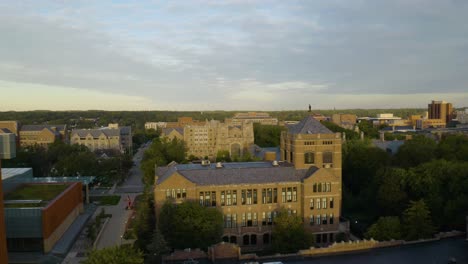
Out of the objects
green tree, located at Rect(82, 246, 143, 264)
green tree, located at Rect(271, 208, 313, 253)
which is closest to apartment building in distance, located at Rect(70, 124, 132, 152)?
green tree, located at Rect(271, 208, 313, 253)

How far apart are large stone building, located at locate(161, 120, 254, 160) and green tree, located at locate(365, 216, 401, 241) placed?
233 feet

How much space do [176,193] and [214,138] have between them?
86390 millimetres

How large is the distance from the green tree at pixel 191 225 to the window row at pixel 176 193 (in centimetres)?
318

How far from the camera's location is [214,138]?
5404 inches

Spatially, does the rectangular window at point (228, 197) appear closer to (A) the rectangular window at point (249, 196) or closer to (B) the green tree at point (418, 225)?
(A) the rectangular window at point (249, 196)

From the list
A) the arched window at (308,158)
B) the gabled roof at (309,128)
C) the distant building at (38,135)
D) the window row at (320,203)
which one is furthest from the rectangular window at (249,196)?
the distant building at (38,135)

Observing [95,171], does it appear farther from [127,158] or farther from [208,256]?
[208,256]

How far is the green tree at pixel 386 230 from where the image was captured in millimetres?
45969

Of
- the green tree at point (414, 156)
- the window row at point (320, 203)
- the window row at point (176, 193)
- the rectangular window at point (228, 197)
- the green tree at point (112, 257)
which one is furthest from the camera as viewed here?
the green tree at point (414, 156)

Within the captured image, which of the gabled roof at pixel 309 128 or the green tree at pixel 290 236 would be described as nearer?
the green tree at pixel 290 236

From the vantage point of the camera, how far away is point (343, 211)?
211ft

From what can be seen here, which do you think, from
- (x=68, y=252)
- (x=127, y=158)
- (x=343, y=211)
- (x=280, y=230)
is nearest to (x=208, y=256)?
(x=280, y=230)

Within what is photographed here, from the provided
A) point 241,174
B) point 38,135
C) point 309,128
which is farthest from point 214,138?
point 241,174

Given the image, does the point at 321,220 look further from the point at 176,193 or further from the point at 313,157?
the point at 176,193
